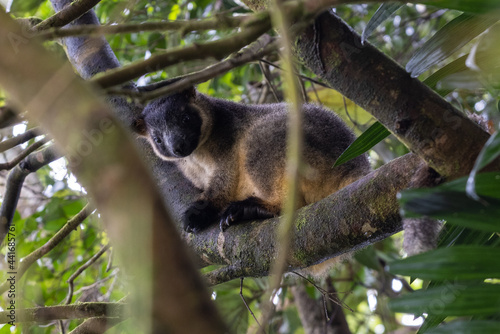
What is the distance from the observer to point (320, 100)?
19.5ft

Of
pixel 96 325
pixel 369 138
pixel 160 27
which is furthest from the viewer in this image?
pixel 96 325

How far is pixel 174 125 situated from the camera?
4.79 metres

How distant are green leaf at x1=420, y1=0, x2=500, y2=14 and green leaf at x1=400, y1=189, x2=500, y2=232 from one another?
626 mm

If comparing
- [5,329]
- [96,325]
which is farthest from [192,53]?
[5,329]

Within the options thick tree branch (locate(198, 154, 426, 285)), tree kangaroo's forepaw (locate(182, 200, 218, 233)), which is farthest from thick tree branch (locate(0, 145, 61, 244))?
thick tree branch (locate(198, 154, 426, 285))

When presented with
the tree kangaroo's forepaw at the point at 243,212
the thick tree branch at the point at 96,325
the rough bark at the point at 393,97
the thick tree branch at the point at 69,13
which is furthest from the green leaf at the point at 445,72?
the thick tree branch at the point at 96,325

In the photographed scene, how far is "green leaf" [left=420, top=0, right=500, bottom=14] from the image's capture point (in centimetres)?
165

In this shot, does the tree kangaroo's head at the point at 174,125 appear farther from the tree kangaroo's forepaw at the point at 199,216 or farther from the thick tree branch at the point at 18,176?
the thick tree branch at the point at 18,176

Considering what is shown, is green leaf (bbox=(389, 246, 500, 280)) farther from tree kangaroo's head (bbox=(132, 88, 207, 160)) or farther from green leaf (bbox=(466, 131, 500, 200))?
tree kangaroo's head (bbox=(132, 88, 207, 160))

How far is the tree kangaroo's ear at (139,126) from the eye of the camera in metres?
4.71

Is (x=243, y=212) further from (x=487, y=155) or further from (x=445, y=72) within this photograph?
(x=487, y=155)

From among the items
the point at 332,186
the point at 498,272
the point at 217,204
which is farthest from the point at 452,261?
the point at 217,204

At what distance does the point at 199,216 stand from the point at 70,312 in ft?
4.22

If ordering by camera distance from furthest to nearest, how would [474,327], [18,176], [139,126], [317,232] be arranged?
[139,126] < [18,176] < [317,232] < [474,327]
